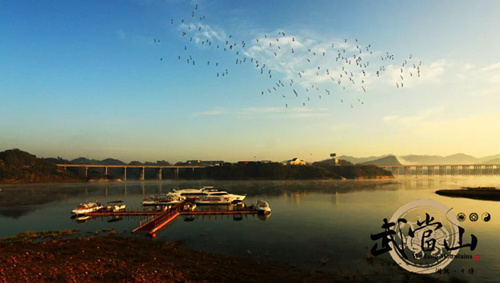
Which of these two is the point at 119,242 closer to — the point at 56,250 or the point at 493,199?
the point at 56,250

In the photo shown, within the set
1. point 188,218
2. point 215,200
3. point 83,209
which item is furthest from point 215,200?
point 83,209

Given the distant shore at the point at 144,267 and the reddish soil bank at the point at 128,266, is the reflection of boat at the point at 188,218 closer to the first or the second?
the distant shore at the point at 144,267

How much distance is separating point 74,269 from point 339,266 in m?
26.3

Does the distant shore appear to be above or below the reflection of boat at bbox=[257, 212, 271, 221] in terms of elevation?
above

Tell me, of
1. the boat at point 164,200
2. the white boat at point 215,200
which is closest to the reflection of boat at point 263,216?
the white boat at point 215,200

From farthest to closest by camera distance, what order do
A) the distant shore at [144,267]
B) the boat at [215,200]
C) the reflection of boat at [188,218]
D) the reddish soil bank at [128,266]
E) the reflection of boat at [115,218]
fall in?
the boat at [215,200], the reflection of boat at [188,218], the reflection of boat at [115,218], the distant shore at [144,267], the reddish soil bank at [128,266]

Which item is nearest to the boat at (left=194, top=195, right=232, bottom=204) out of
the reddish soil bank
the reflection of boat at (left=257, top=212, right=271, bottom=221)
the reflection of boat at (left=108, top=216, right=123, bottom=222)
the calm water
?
the calm water

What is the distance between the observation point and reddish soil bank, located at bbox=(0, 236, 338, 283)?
2433 cm

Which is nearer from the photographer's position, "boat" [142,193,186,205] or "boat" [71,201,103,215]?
"boat" [71,201,103,215]

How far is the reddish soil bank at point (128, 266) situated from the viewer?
2433cm

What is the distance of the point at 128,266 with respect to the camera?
2836 cm

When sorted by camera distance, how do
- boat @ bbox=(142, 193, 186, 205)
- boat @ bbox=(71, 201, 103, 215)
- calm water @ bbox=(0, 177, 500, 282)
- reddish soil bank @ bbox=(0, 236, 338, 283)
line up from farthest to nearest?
1. boat @ bbox=(142, 193, 186, 205)
2. boat @ bbox=(71, 201, 103, 215)
3. calm water @ bbox=(0, 177, 500, 282)
4. reddish soil bank @ bbox=(0, 236, 338, 283)

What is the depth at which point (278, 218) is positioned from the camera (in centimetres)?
6869

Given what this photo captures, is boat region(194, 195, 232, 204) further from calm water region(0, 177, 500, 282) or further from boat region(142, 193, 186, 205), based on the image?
calm water region(0, 177, 500, 282)
